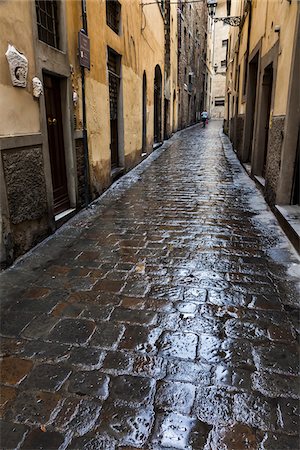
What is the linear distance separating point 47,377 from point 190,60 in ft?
97.0

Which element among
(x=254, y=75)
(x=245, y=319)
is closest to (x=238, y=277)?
(x=245, y=319)

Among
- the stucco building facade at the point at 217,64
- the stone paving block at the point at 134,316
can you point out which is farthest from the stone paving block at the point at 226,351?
the stucco building facade at the point at 217,64

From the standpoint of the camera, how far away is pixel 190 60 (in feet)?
91.8

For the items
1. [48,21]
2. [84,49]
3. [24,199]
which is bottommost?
[24,199]

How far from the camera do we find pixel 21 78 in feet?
12.6

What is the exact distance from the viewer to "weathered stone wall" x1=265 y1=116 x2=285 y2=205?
213 inches

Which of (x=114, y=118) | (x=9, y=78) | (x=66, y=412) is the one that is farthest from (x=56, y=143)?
(x=66, y=412)

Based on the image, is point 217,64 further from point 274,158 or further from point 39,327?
point 39,327

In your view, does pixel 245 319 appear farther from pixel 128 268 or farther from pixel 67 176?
pixel 67 176

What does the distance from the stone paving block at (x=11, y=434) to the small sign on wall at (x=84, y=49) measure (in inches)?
205

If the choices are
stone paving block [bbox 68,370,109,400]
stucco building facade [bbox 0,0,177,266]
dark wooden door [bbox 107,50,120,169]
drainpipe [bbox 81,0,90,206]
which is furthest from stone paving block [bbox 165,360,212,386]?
dark wooden door [bbox 107,50,120,169]

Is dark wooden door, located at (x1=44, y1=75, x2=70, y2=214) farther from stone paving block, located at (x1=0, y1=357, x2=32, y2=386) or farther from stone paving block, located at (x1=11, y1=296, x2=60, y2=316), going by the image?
stone paving block, located at (x1=0, y1=357, x2=32, y2=386)

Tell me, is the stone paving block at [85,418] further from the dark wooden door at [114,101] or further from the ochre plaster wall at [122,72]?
the dark wooden door at [114,101]

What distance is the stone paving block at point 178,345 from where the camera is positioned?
242cm
